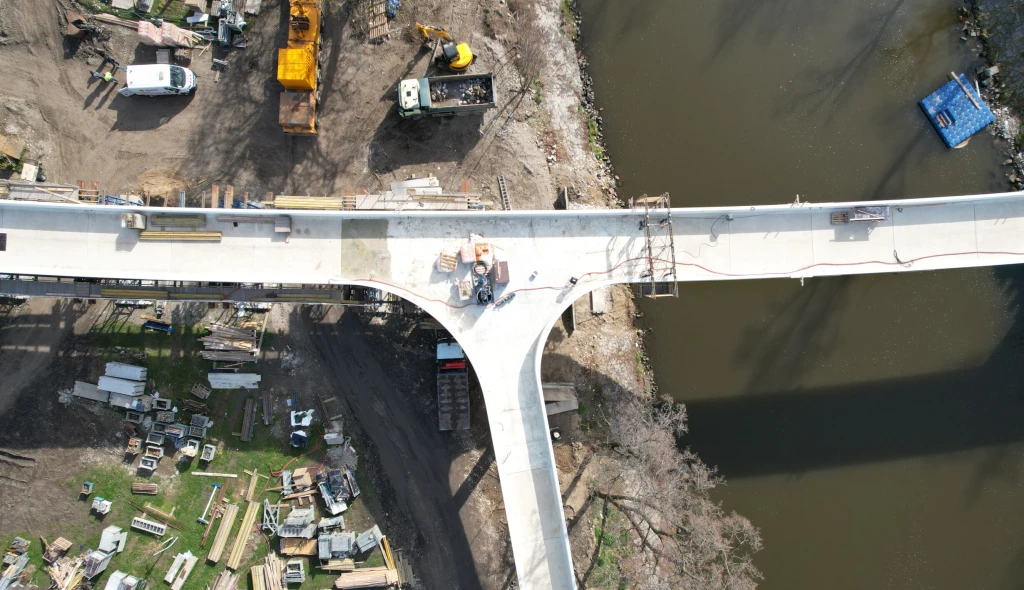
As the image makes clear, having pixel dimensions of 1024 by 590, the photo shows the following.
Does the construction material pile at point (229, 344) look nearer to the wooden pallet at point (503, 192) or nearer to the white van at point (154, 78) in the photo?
the white van at point (154, 78)

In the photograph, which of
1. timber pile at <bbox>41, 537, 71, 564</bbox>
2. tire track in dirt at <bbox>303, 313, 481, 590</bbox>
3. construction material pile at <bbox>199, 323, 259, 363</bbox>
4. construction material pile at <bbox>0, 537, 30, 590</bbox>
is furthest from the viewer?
tire track in dirt at <bbox>303, 313, 481, 590</bbox>

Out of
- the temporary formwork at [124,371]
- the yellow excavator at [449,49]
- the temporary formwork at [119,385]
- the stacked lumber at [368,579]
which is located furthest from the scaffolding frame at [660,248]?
the temporary formwork at [119,385]

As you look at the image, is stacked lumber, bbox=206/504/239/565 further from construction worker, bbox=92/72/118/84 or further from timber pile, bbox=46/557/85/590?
construction worker, bbox=92/72/118/84

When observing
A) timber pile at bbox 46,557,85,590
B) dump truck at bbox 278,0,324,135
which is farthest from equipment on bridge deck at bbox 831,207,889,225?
timber pile at bbox 46,557,85,590

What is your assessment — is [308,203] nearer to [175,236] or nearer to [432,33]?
[175,236]

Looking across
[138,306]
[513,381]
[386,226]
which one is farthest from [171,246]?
[513,381]

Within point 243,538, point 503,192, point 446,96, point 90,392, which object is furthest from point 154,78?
point 243,538
